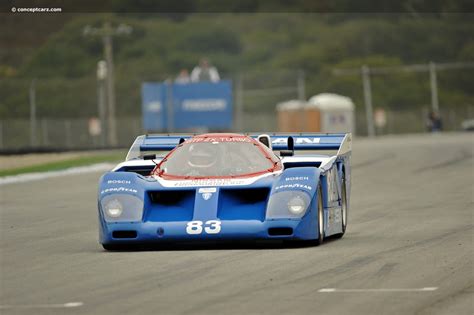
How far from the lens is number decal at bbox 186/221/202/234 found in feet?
42.0

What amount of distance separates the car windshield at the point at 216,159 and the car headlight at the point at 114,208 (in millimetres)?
980

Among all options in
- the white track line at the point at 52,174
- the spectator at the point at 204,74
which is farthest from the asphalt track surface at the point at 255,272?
the spectator at the point at 204,74

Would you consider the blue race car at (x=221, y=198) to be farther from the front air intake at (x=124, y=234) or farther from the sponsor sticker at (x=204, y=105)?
the sponsor sticker at (x=204, y=105)

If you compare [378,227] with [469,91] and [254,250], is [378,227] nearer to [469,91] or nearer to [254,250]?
[254,250]

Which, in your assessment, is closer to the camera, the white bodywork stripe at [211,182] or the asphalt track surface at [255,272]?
the asphalt track surface at [255,272]

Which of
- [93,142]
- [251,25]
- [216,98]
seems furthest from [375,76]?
[216,98]


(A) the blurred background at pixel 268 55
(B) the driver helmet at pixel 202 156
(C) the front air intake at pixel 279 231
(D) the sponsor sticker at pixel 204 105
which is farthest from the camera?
(A) the blurred background at pixel 268 55

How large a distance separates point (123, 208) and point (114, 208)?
10 centimetres

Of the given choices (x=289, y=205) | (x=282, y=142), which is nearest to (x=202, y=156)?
(x=289, y=205)

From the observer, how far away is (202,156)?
14.3 metres

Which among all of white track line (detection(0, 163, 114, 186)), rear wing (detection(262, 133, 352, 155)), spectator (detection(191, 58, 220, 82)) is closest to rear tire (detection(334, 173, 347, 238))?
rear wing (detection(262, 133, 352, 155))

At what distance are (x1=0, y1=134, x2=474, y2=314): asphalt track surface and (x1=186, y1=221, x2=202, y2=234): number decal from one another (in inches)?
7.3

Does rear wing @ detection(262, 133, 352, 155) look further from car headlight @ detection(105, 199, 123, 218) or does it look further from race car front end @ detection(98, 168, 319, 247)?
car headlight @ detection(105, 199, 123, 218)

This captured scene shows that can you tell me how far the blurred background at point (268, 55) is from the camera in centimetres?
9331
